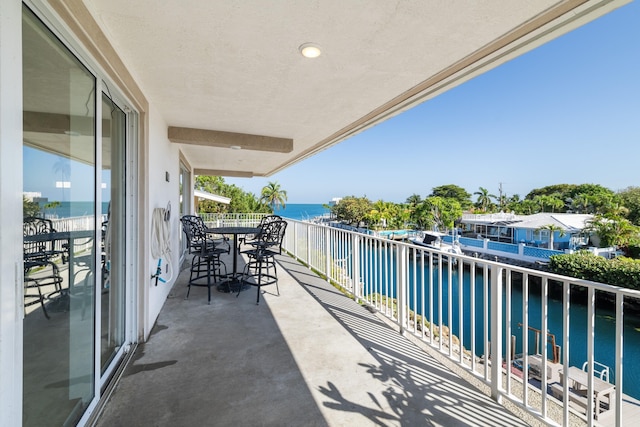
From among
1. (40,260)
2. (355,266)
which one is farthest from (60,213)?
(355,266)

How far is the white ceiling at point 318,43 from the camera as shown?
5.07 ft

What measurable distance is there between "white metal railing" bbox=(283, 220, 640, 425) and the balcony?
1 centimetres

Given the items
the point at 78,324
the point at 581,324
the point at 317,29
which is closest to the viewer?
the point at 78,324

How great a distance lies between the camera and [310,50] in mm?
1962

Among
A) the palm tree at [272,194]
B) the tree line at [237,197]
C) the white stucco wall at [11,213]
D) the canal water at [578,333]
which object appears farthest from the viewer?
the palm tree at [272,194]

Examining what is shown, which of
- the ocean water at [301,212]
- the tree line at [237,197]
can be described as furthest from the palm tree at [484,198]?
the tree line at [237,197]

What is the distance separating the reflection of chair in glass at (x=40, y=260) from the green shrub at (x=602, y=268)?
19.9m

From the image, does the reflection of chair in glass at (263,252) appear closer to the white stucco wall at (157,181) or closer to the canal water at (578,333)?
the white stucco wall at (157,181)

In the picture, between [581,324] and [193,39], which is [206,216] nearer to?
[193,39]

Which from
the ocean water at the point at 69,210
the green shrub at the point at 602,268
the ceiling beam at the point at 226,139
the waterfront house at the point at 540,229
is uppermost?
the ceiling beam at the point at 226,139

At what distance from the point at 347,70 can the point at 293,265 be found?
173 inches

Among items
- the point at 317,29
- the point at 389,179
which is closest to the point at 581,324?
the point at 317,29

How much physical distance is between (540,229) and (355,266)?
82.2 ft

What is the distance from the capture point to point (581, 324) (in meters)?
12.6
